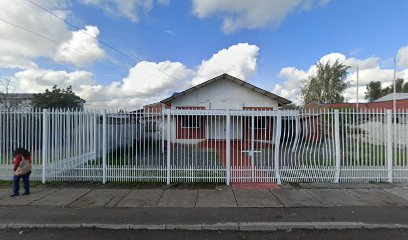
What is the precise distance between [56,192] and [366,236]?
6992mm

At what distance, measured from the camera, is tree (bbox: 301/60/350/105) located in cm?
4197

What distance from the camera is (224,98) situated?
17469 millimetres

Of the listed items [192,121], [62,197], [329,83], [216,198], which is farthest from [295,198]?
[329,83]

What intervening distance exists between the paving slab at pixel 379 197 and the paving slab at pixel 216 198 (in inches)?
128

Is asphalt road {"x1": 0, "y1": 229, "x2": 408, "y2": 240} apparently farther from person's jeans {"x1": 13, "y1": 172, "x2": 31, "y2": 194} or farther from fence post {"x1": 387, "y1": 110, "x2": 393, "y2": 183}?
fence post {"x1": 387, "y1": 110, "x2": 393, "y2": 183}

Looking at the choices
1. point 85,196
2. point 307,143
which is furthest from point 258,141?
point 85,196

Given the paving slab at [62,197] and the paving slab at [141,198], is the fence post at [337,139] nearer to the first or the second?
the paving slab at [141,198]

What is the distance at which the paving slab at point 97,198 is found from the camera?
5.49 m

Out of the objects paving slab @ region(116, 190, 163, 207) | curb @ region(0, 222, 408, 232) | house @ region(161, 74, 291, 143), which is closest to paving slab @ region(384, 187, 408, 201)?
curb @ region(0, 222, 408, 232)

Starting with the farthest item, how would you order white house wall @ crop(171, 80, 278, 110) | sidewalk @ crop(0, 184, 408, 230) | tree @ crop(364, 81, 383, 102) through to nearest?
tree @ crop(364, 81, 383, 102)
white house wall @ crop(171, 80, 278, 110)
sidewalk @ crop(0, 184, 408, 230)

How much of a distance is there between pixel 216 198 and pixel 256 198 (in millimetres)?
976

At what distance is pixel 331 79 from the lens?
139ft

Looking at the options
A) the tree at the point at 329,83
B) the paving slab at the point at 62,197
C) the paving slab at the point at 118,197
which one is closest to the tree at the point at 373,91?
the tree at the point at 329,83

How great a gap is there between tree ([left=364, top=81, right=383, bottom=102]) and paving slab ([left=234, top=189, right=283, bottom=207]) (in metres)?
73.4
